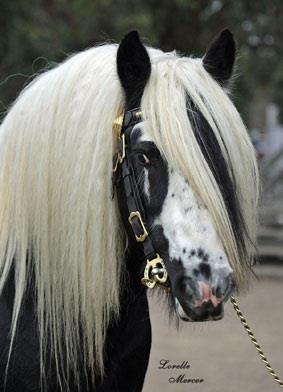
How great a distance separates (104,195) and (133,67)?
427 mm

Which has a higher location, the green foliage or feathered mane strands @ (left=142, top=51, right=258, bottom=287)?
feathered mane strands @ (left=142, top=51, right=258, bottom=287)

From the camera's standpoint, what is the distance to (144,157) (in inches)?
88.5

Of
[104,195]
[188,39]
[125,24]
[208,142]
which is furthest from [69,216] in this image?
[125,24]

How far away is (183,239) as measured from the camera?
2.10 meters

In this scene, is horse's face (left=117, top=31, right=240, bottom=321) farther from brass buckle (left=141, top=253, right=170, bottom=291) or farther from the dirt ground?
the dirt ground

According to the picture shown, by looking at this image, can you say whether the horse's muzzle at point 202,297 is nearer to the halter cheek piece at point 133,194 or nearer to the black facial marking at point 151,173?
the halter cheek piece at point 133,194

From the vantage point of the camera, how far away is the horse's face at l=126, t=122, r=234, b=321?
2057 mm

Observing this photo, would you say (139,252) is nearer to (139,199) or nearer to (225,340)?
(139,199)

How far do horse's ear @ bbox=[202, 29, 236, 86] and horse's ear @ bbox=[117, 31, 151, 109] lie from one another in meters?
0.24

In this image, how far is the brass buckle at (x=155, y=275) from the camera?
2213mm

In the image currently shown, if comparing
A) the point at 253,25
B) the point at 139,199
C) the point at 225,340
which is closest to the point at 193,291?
the point at 139,199

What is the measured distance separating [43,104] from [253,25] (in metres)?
13.5

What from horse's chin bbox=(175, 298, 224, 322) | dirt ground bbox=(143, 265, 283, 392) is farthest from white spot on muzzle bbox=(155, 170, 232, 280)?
dirt ground bbox=(143, 265, 283, 392)

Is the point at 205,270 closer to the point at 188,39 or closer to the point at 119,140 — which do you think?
the point at 119,140
